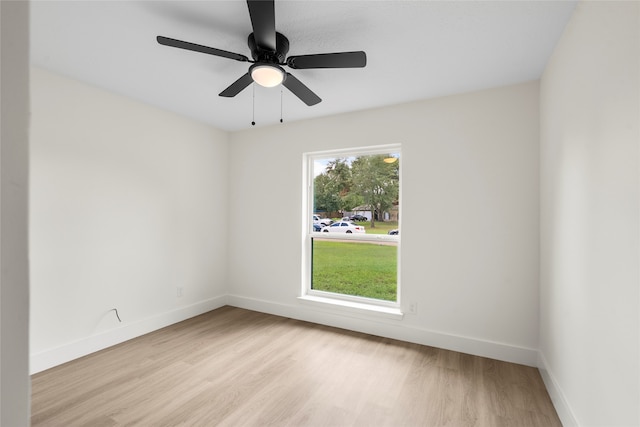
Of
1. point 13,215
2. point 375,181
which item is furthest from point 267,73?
point 375,181

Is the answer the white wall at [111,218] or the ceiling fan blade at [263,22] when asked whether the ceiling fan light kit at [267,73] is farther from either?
the white wall at [111,218]

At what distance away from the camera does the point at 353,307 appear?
3.34 m

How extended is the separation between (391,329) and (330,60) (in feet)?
8.41

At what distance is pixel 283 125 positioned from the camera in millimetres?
3820

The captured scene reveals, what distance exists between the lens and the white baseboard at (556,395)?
5.84ft

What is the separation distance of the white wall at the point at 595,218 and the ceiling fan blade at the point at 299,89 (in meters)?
1.63

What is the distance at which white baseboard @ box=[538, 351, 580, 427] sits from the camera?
1.78 metres

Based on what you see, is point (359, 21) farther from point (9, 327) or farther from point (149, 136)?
point (149, 136)

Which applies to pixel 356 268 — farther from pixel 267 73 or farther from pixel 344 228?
pixel 267 73

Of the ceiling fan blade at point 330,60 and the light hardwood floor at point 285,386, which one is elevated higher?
the ceiling fan blade at point 330,60

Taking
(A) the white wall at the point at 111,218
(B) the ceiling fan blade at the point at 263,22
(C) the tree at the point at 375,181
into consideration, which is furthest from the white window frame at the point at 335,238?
(B) the ceiling fan blade at the point at 263,22

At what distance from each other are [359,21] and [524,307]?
259cm

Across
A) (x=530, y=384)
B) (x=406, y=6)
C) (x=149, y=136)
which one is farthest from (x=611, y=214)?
(x=149, y=136)

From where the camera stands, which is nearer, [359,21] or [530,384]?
[359,21]
